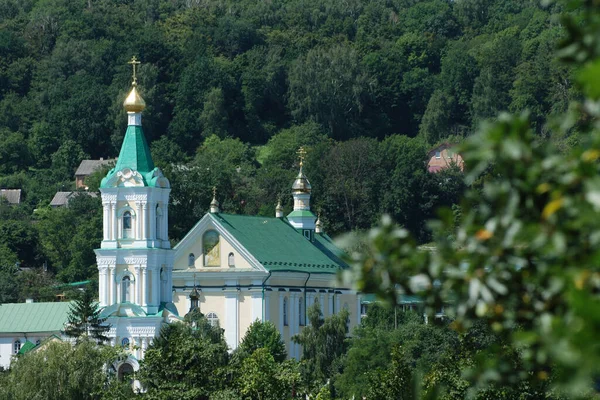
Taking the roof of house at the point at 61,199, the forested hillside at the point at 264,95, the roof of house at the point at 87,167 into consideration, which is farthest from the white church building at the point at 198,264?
the roof of house at the point at 87,167

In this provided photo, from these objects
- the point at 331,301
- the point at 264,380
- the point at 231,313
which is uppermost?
the point at 331,301

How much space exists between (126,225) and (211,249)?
4493mm

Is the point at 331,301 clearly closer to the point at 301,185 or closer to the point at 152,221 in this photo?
the point at 301,185

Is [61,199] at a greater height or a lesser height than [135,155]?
greater

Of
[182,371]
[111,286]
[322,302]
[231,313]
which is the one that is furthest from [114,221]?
[182,371]

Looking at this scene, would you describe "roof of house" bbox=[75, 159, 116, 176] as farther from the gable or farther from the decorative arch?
the decorative arch

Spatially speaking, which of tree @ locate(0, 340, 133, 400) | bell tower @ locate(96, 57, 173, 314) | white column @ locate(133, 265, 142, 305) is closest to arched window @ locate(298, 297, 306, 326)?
bell tower @ locate(96, 57, 173, 314)

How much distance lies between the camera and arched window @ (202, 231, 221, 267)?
59.4 m

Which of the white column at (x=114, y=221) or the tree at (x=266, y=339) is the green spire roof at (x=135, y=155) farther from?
the tree at (x=266, y=339)

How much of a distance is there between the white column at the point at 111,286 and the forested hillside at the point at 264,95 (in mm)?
23762

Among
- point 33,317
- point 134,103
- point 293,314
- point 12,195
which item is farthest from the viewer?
point 12,195

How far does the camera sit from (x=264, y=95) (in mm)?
112812

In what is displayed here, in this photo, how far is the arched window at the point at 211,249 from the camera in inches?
2340

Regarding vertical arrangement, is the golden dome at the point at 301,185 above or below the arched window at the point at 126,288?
above
